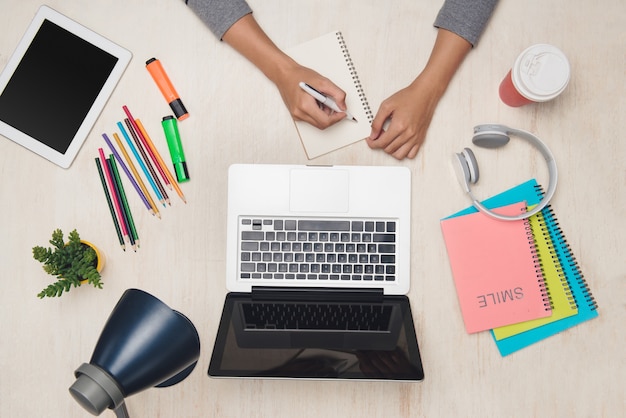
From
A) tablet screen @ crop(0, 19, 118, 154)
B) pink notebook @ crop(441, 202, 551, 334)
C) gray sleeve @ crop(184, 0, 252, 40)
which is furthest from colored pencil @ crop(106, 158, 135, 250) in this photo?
pink notebook @ crop(441, 202, 551, 334)

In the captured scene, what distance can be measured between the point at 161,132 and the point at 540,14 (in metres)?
0.74

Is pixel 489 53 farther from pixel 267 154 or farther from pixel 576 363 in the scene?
pixel 576 363

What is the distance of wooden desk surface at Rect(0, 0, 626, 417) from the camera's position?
2.66 ft

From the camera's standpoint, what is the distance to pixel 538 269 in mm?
816

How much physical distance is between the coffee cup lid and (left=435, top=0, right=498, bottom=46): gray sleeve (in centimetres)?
11

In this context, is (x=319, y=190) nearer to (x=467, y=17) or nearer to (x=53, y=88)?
(x=467, y=17)

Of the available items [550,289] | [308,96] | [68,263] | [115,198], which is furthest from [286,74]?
[550,289]

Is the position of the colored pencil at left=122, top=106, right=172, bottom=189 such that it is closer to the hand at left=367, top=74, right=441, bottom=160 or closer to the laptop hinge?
the laptop hinge

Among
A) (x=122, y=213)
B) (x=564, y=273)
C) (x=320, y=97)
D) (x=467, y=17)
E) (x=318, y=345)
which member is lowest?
(x=318, y=345)

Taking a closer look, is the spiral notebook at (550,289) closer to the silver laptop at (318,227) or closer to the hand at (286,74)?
the silver laptop at (318,227)

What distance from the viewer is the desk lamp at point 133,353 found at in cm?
53

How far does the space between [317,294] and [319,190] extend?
181 millimetres

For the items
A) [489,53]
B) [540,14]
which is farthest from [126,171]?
[540,14]

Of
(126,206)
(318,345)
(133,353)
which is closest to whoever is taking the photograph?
(133,353)
